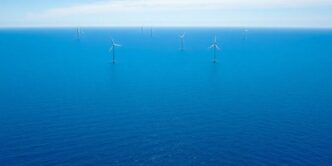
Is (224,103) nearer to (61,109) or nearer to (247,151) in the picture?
(247,151)

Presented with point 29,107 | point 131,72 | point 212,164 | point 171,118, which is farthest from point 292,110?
point 131,72

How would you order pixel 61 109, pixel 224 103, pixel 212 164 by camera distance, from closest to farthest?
pixel 212 164, pixel 61 109, pixel 224 103

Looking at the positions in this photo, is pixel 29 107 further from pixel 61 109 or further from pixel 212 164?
pixel 212 164

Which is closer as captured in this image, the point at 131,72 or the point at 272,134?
the point at 272,134

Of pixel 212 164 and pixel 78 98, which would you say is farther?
pixel 78 98

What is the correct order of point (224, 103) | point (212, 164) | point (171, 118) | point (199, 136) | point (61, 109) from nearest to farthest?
→ point (212, 164)
point (199, 136)
point (171, 118)
point (61, 109)
point (224, 103)

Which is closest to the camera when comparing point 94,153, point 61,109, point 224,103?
point 94,153

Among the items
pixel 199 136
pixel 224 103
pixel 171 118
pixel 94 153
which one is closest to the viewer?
pixel 94 153

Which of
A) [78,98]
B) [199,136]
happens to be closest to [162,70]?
[78,98]
